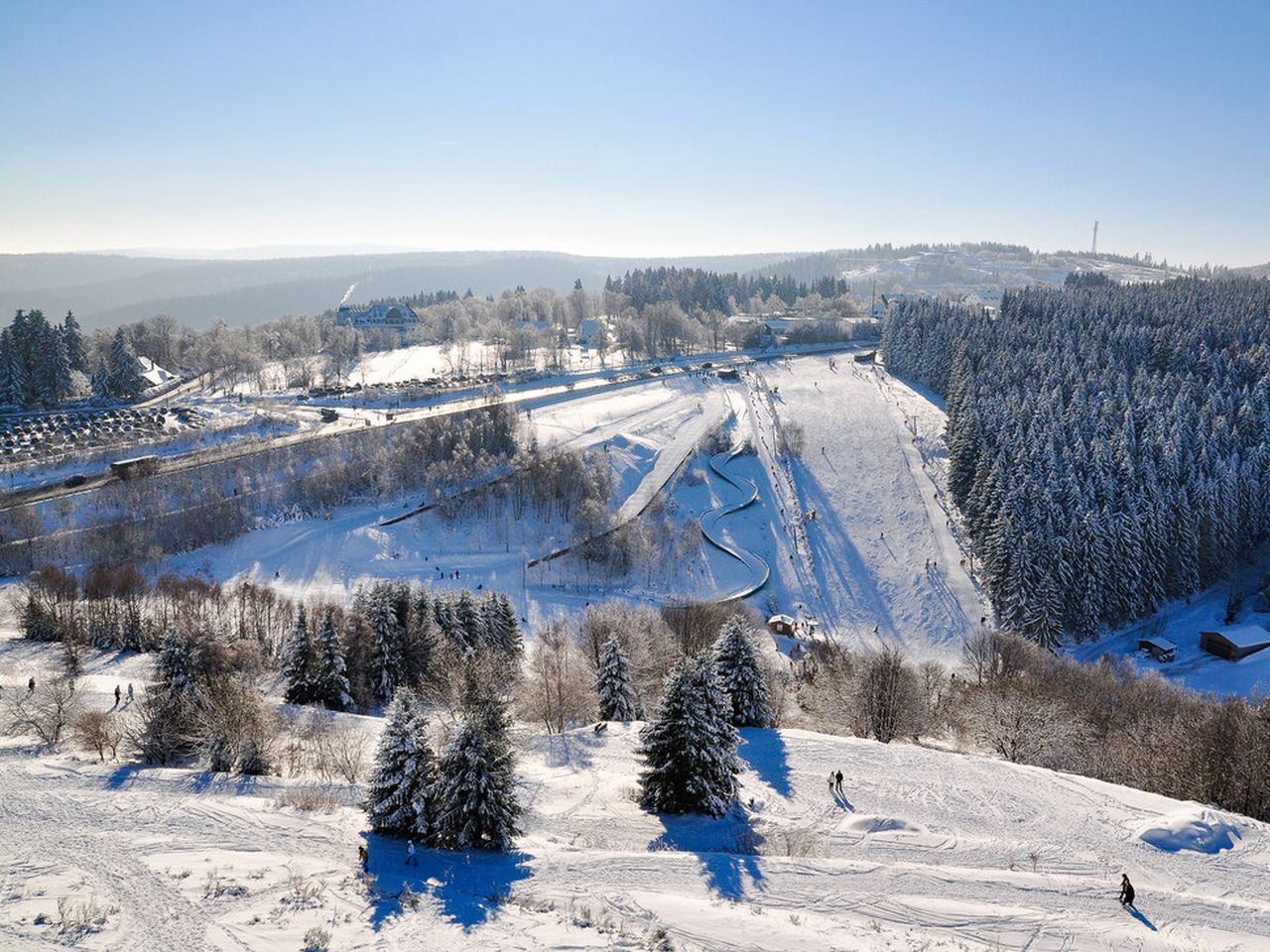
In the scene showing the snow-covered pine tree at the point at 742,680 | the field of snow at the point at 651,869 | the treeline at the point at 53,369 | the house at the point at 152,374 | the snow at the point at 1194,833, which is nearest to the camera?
the field of snow at the point at 651,869

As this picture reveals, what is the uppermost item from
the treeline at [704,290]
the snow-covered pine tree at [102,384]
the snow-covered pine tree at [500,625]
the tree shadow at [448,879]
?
the treeline at [704,290]

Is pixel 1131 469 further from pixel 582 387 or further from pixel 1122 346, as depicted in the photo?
pixel 582 387

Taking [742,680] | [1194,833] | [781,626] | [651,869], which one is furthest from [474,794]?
[781,626]

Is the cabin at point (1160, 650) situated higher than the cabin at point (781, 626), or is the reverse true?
the cabin at point (781, 626)

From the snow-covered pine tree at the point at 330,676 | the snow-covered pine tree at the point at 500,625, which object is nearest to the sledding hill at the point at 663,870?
the snow-covered pine tree at the point at 330,676

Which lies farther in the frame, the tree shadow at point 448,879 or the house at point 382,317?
the house at point 382,317

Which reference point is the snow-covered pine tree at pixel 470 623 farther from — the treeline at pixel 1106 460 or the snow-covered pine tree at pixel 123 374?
the snow-covered pine tree at pixel 123 374
